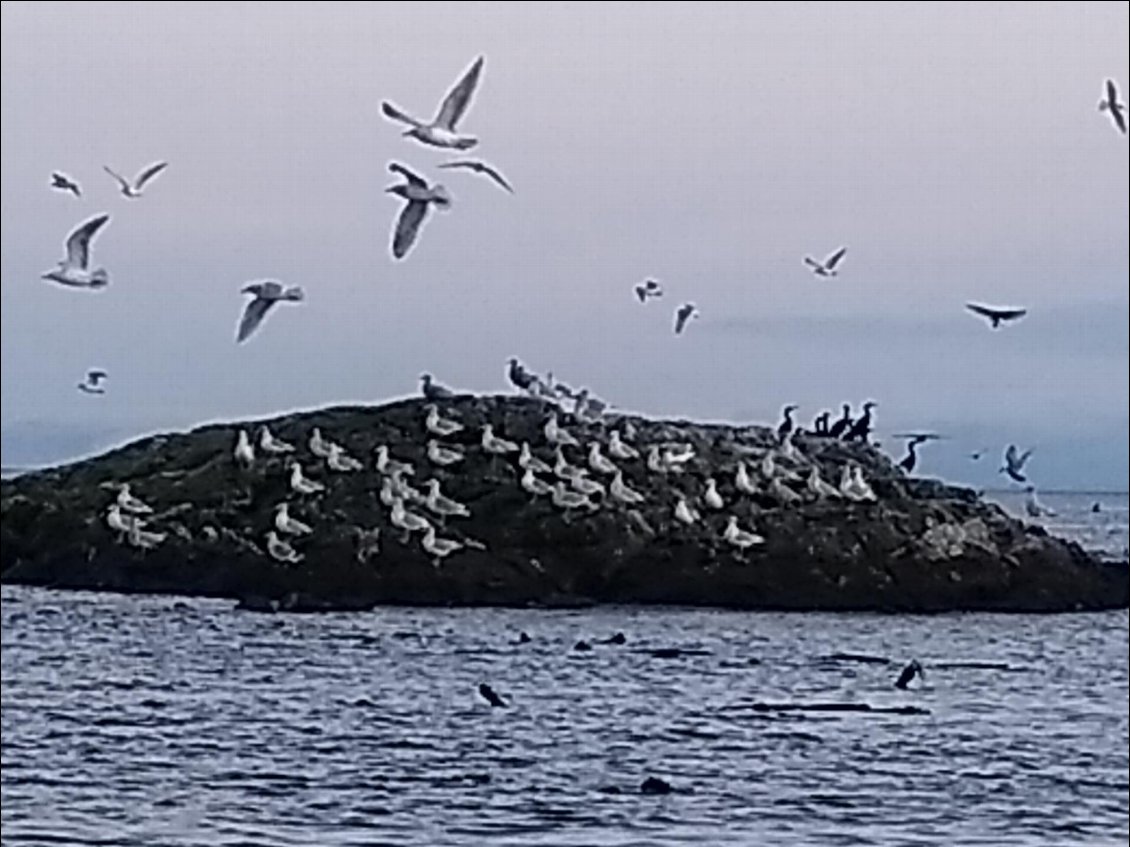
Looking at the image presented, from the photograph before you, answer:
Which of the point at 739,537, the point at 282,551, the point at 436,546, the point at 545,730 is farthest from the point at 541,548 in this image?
the point at 545,730

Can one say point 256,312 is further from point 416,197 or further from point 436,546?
point 436,546

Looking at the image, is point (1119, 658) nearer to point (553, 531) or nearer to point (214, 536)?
point (553, 531)

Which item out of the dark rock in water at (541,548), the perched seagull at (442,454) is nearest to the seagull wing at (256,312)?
the dark rock in water at (541,548)

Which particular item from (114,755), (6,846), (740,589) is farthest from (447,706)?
(740,589)

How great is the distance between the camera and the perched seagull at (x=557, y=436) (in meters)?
57.6

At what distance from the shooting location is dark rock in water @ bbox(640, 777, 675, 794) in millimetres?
27562

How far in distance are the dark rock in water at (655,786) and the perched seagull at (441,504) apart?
25.5 m

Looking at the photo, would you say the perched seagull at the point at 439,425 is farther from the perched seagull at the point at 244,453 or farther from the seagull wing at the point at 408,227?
the seagull wing at the point at 408,227

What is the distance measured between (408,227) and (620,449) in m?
32.9

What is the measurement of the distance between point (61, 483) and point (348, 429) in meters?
5.90

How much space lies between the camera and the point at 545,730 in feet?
108

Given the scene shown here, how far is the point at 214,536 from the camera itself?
5422 centimetres

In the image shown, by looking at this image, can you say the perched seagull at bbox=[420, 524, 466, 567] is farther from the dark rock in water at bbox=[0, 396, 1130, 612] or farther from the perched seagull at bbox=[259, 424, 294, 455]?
the perched seagull at bbox=[259, 424, 294, 455]

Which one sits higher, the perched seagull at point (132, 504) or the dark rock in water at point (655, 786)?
the perched seagull at point (132, 504)
